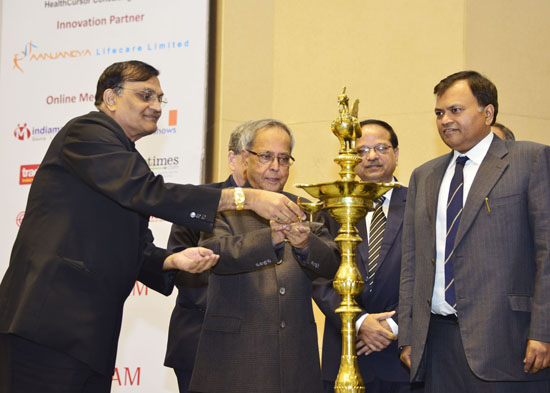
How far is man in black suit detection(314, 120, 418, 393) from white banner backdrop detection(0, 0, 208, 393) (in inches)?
61.2

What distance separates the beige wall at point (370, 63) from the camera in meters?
4.73

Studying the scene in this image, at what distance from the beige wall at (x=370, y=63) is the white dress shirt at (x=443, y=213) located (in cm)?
184

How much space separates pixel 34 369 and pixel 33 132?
10.7 feet

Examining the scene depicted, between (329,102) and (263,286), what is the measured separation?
246 centimetres

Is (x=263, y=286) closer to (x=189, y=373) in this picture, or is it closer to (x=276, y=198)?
(x=276, y=198)

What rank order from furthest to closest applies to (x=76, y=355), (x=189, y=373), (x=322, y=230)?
1. (x=189, y=373)
2. (x=322, y=230)
3. (x=76, y=355)

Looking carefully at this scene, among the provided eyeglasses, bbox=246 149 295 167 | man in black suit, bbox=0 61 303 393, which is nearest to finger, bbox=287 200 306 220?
man in black suit, bbox=0 61 303 393

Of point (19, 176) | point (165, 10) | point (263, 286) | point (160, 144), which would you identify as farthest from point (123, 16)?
point (263, 286)

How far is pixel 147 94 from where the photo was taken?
2818 mm

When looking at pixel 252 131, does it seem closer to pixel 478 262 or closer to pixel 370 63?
pixel 478 262

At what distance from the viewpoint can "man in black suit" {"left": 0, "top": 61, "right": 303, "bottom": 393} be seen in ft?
7.54

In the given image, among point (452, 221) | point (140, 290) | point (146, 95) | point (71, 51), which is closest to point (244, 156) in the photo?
point (146, 95)

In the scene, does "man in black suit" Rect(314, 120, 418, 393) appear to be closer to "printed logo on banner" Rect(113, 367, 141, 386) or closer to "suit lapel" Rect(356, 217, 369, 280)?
"suit lapel" Rect(356, 217, 369, 280)

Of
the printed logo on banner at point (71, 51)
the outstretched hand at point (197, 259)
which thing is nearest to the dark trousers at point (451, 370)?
the outstretched hand at point (197, 259)
